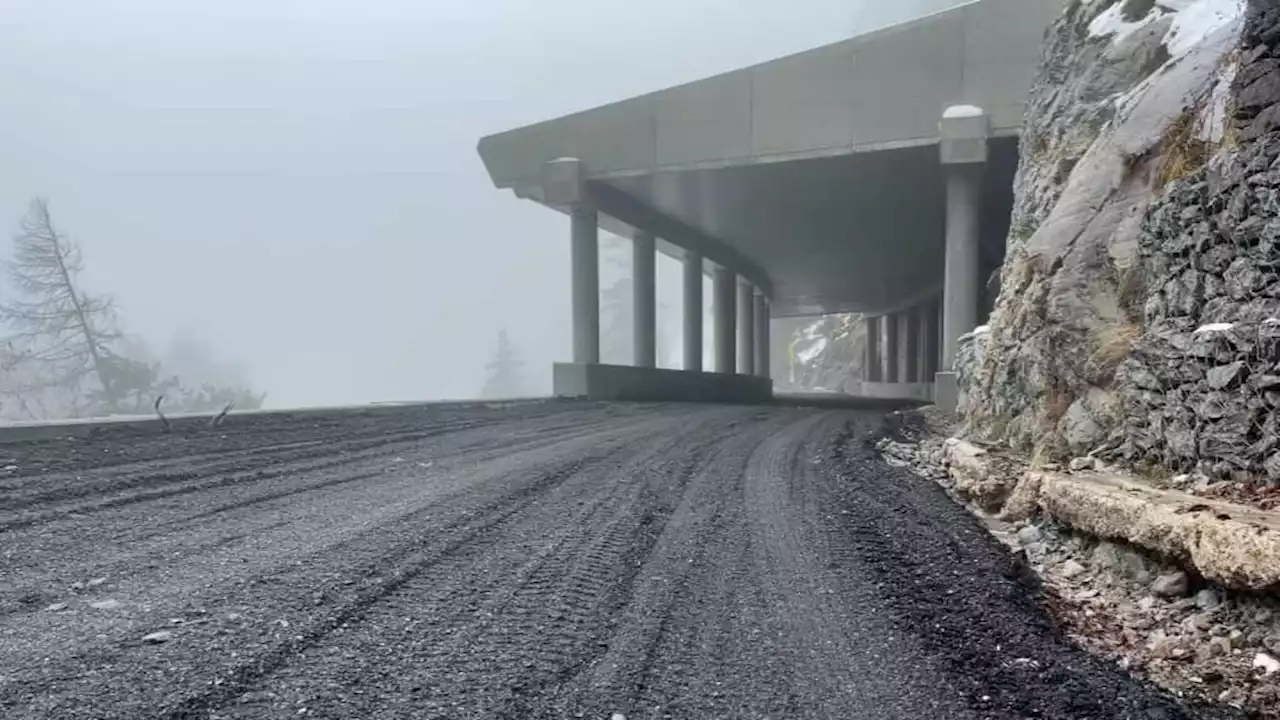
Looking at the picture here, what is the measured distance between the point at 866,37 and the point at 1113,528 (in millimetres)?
15140

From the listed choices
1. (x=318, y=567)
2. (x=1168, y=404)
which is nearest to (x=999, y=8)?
(x=1168, y=404)

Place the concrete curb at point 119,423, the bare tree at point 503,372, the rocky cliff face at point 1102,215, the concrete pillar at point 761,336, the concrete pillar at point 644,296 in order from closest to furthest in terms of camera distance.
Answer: the rocky cliff face at point 1102,215
the concrete curb at point 119,423
the concrete pillar at point 644,296
the concrete pillar at point 761,336
the bare tree at point 503,372

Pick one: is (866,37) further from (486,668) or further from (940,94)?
(486,668)

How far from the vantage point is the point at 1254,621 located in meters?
2.99

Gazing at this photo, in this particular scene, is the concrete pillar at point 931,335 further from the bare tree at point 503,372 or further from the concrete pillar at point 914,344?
the bare tree at point 503,372

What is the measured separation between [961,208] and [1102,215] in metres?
11.1

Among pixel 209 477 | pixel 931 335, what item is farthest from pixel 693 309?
pixel 209 477

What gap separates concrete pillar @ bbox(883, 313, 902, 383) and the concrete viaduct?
59.7ft

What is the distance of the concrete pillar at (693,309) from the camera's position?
3020 cm

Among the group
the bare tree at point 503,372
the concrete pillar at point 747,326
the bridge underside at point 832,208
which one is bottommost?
the bare tree at point 503,372

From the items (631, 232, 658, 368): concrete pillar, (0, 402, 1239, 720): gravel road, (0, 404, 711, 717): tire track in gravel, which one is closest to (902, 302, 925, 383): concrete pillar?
(631, 232, 658, 368): concrete pillar

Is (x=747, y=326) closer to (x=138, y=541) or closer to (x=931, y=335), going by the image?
(x=931, y=335)

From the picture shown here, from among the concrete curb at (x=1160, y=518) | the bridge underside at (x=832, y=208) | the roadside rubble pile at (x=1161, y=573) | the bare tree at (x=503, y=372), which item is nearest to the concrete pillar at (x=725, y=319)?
the bridge underside at (x=832, y=208)

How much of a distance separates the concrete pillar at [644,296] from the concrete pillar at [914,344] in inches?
884
